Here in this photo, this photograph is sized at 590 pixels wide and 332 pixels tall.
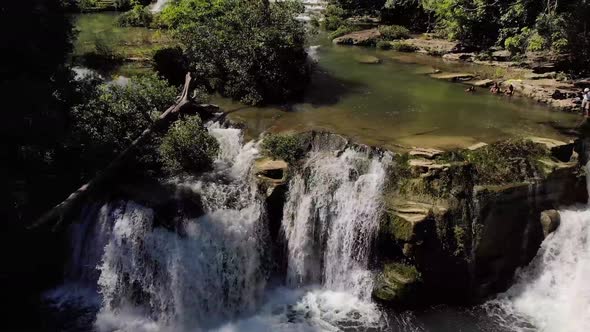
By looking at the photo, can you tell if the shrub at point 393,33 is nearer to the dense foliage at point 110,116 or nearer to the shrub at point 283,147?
the dense foliage at point 110,116

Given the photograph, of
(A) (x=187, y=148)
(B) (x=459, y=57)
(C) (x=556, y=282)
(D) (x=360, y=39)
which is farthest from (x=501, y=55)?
(A) (x=187, y=148)

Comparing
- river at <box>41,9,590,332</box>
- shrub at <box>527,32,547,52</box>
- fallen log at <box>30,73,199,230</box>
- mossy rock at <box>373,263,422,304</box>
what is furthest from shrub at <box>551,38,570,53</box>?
fallen log at <box>30,73,199,230</box>

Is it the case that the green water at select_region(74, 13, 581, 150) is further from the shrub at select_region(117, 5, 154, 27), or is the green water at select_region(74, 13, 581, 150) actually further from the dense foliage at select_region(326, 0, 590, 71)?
the shrub at select_region(117, 5, 154, 27)

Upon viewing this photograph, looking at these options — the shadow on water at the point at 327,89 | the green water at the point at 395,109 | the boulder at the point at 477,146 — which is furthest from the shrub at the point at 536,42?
the boulder at the point at 477,146

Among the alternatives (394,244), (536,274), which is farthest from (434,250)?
(536,274)

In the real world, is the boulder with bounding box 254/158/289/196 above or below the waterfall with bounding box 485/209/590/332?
above

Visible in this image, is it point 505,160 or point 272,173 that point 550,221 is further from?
point 272,173
